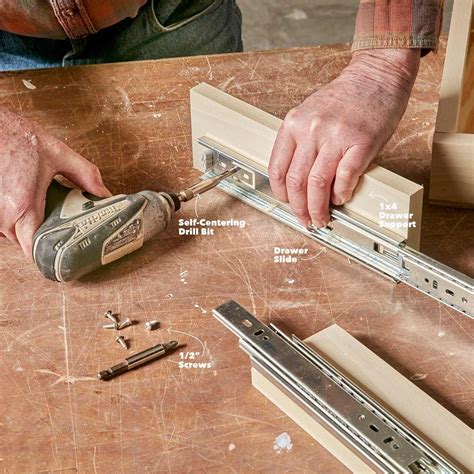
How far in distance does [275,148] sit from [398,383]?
503 millimetres

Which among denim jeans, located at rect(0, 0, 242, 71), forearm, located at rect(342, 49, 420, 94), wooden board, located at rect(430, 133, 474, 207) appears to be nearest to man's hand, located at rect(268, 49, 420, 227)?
forearm, located at rect(342, 49, 420, 94)

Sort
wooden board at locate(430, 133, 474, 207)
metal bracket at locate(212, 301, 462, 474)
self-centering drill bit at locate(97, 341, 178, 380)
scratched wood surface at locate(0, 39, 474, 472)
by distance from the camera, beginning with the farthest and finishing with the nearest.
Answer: wooden board at locate(430, 133, 474, 207)
self-centering drill bit at locate(97, 341, 178, 380)
scratched wood surface at locate(0, 39, 474, 472)
metal bracket at locate(212, 301, 462, 474)

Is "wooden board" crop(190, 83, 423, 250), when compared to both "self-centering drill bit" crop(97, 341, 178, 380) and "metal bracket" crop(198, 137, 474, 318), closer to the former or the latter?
"metal bracket" crop(198, 137, 474, 318)

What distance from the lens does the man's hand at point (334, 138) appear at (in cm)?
156

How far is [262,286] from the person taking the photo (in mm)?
1569

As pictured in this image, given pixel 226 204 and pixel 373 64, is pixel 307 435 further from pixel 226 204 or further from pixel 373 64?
pixel 373 64

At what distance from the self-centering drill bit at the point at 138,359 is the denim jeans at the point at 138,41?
1.00 metres

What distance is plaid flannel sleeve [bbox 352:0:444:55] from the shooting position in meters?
1.72

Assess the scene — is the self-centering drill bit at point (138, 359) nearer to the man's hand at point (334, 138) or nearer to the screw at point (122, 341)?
the screw at point (122, 341)

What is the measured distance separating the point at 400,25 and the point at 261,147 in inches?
14.5

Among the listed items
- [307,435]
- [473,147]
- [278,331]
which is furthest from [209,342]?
[473,147]

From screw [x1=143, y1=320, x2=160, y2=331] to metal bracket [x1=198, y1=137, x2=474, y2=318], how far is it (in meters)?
0.35

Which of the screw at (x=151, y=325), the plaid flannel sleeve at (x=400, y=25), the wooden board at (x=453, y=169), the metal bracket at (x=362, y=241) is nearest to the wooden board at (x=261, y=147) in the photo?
the metal bracket at (x=362, y=241)

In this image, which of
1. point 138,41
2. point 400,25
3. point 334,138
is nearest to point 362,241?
point 334,138
